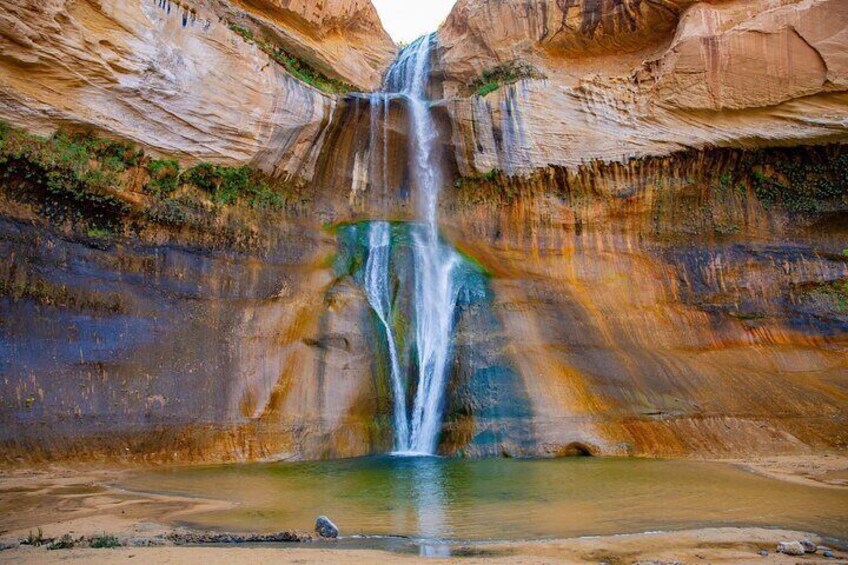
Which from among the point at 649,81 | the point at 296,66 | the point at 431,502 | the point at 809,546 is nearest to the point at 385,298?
the point at 296,66

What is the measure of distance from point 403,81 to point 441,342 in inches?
443

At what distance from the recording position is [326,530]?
6.62 metres

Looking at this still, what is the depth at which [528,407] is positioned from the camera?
15.0 m

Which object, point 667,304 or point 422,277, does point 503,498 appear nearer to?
point 422,277

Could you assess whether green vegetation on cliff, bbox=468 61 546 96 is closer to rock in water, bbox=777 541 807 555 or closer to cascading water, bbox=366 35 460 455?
cascading water, bbox=366 35 460 455

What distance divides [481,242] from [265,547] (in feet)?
46.8

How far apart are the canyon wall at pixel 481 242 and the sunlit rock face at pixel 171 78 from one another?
56mm

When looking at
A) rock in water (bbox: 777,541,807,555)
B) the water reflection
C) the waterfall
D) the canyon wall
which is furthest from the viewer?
the waterfall

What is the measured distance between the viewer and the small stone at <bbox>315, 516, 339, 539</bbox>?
659 centimetres

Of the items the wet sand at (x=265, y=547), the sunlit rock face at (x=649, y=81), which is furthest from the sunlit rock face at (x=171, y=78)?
the wet sand at (x=265, y=547)

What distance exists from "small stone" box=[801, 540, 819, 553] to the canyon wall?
8.54 metres

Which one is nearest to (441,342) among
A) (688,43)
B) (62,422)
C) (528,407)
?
(528,407)

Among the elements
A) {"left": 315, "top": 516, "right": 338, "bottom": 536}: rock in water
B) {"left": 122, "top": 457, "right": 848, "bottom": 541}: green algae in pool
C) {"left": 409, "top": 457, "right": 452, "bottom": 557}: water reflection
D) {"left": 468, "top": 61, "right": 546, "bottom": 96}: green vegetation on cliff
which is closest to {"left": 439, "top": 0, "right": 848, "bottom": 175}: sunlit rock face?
{"left": 468, "top": 61, "right": 546, "bottom": 96}: green vegetation on cliff

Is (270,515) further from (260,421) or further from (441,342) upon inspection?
(441,342)
